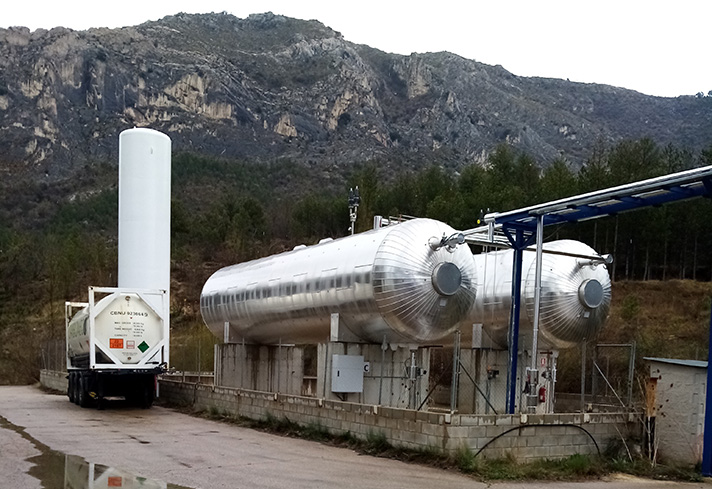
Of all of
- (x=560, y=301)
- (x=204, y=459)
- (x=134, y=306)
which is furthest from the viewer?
(x=134, y=306)

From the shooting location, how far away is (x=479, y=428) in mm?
13766

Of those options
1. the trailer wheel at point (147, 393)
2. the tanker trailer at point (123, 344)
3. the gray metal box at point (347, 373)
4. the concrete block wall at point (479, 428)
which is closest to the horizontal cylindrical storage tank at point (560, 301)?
the concrete block wall at point (479, 428)

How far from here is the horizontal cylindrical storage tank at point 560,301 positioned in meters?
19.7

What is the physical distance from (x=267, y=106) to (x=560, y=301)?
383ft

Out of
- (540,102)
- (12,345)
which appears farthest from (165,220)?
(540,102)

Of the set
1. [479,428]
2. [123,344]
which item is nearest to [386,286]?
[479,428]

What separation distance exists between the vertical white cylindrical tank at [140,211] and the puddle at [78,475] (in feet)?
46.1

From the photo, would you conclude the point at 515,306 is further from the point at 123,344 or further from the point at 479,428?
the point at 123,344

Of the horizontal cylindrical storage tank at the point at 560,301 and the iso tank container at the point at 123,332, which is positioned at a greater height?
the horizontal cylindrical storage tank at the point at 560,301

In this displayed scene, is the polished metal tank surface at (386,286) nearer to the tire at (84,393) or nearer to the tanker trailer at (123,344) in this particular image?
the tanker trailer at (123,344)

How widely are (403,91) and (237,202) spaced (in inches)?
3148

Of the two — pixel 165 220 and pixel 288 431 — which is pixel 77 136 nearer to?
pixel 165 220

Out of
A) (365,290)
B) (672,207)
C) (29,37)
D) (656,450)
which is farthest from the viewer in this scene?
(29,37)

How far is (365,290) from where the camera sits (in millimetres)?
18156
